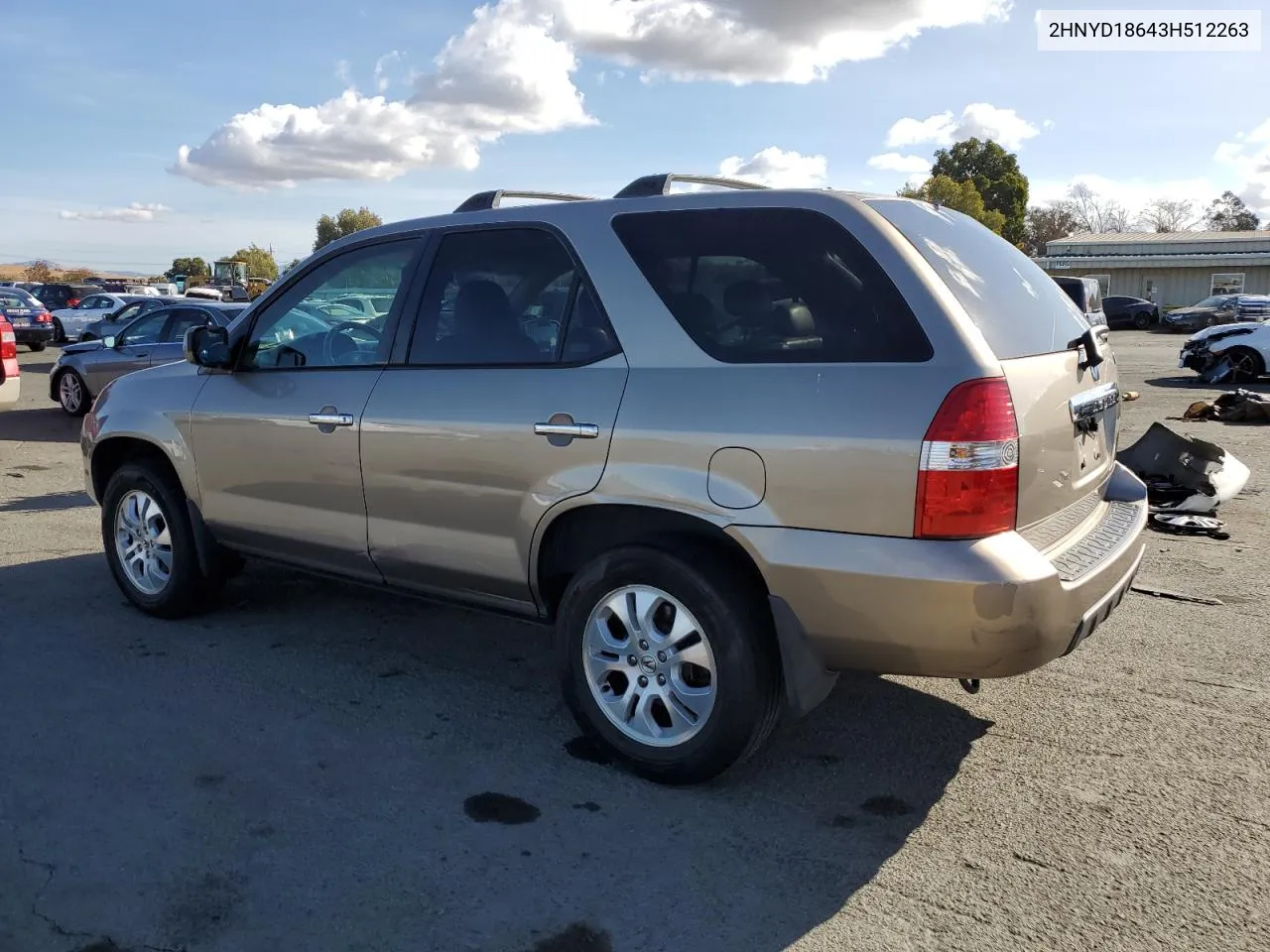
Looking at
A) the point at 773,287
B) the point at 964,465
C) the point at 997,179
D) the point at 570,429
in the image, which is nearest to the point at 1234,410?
the point at 773,287

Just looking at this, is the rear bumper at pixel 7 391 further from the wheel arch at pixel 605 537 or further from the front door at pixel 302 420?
the wheel arch at pixel 605 537

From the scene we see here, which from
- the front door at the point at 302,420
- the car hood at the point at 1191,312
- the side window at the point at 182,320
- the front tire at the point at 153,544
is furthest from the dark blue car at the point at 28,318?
the car hood at the point at 1191,312

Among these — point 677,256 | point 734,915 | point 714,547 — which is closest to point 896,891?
point 734,915

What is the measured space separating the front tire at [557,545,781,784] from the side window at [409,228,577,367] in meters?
0.89

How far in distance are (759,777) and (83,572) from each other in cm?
451

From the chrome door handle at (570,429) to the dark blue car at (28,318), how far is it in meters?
28.0

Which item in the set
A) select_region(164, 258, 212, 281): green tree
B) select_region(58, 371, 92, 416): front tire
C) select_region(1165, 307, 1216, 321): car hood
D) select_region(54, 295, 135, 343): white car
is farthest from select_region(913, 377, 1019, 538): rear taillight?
select_region(164, 258, 212, 281): green tree

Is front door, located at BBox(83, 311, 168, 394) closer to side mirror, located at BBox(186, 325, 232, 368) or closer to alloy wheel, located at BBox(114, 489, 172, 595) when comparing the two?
alloy wheel, located at BBox(114, 489, 172, 595)

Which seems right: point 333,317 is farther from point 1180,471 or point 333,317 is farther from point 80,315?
point 80,315

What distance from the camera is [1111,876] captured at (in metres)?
3.06

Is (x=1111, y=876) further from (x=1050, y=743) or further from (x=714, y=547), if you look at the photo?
(x=714, y=547)

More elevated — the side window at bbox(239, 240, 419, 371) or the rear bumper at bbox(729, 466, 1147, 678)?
the side window at bbox(239, 240, 419, 371)

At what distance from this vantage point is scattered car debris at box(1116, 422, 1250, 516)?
793 cm

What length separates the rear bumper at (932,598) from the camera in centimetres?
305
